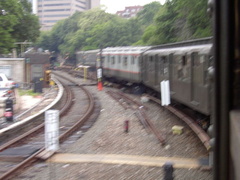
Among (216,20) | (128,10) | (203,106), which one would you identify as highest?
(128,10)

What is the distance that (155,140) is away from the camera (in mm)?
9719

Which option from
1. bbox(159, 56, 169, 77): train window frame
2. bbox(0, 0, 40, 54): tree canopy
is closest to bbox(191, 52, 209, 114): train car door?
bbox(159, 56, 169, 77): train window frame

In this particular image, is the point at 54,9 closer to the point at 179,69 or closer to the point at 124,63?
the point at 124,63

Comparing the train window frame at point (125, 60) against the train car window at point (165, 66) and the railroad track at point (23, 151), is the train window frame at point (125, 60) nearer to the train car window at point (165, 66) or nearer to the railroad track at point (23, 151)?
the train car window at point (165, 66)

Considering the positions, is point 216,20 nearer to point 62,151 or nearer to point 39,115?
point 62,151

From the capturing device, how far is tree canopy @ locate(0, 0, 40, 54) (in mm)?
26359

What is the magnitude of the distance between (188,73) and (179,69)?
45.9 inches

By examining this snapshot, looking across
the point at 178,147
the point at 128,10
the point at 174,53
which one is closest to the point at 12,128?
the point at 178,147

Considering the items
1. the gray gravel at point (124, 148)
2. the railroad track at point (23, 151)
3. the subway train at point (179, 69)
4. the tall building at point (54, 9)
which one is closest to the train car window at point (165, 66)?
the subway train at point (179, 69)

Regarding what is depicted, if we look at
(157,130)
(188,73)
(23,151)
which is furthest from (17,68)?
(23,151)

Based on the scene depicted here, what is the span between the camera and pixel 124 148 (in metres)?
9.05

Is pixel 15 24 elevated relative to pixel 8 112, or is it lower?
elevated

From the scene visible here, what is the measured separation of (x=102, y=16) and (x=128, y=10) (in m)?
66.0

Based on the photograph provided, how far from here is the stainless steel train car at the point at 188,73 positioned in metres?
9.23
